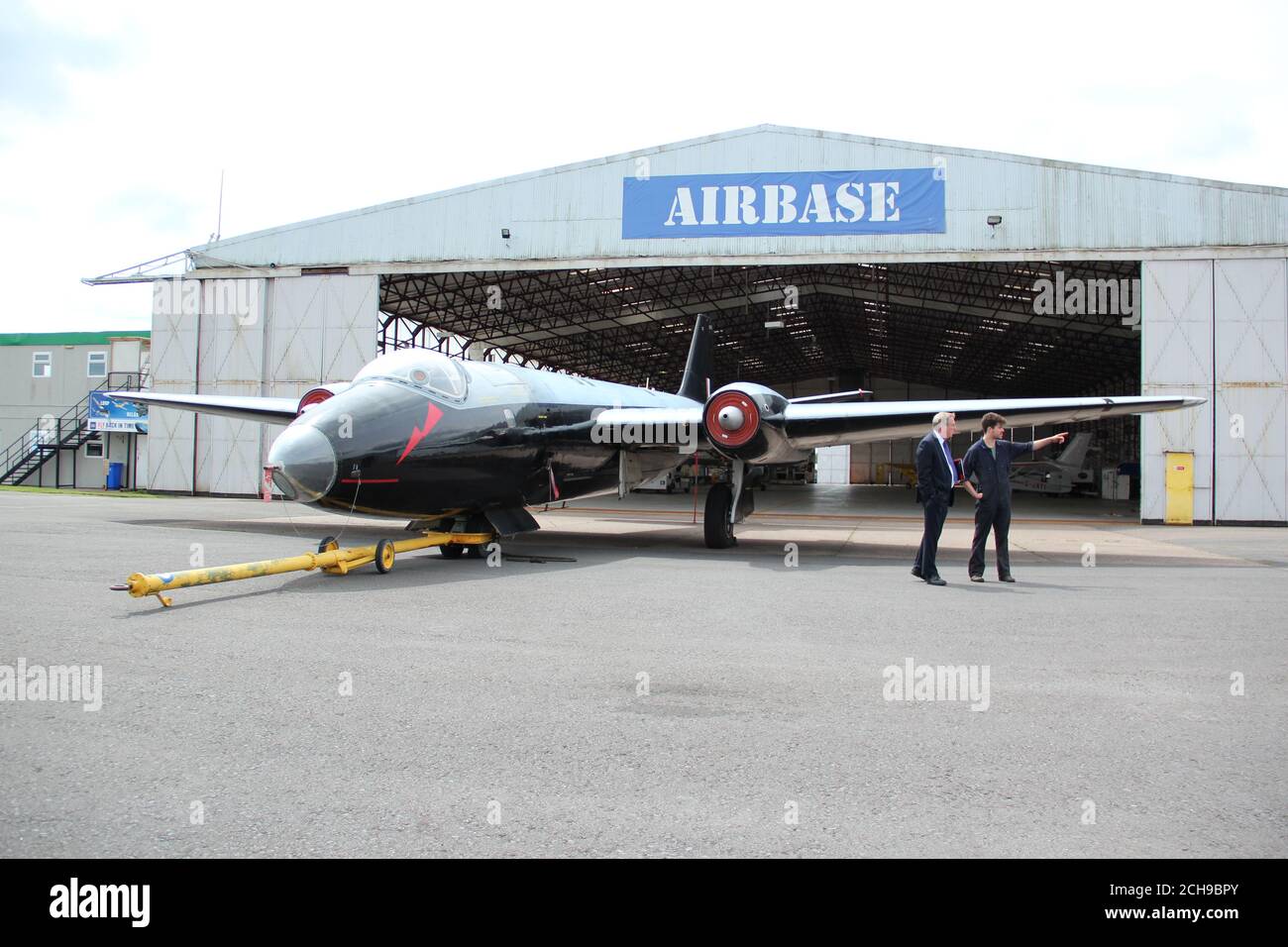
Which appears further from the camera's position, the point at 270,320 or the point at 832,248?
the point at 270,320

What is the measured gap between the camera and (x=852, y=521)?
926 inches

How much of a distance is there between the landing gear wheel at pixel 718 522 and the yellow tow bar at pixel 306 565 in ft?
12.9

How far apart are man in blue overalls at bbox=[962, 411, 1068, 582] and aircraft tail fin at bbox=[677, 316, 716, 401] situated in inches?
410

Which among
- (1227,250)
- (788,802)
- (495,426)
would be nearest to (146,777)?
(788,802)

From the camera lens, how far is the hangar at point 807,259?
21391 millimetres

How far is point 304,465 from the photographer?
8320mm

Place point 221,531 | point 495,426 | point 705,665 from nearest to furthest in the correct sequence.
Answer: point 705,665 → point 495,426 → point 221,531

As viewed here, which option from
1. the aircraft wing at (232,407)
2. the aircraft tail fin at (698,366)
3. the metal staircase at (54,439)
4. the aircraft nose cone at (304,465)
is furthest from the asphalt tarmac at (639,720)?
the metal staircase at (54,439)

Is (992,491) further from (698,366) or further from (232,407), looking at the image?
(232,407)

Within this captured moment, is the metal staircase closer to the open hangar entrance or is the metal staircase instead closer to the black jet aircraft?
the open hangar entrance

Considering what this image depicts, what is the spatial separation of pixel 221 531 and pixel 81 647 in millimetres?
9352

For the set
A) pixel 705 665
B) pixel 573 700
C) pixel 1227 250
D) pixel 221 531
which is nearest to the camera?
pixel 573 700
